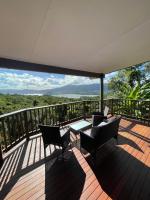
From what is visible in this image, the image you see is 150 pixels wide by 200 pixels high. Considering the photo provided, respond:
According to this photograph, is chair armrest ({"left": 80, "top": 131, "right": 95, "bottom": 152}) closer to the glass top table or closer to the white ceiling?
the glass top table

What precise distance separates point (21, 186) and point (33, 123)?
90.2 inches

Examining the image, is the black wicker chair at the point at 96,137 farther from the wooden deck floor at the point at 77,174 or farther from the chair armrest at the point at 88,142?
the wooden deck floor at the point at 77,174

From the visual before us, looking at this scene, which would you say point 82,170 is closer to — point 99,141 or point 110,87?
point 99,141

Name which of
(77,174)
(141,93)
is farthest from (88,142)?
(141,93)

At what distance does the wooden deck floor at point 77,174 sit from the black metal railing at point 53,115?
1.59 feet

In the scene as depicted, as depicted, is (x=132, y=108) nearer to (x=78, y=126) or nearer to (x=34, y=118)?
(x=78, y=126)

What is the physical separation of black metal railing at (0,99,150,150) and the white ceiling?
1.76 m

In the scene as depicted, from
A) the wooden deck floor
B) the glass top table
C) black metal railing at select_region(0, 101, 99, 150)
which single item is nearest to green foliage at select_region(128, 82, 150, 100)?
black metal railing at select_region(0, 101, 99, 150)

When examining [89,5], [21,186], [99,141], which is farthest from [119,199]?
[89,5]

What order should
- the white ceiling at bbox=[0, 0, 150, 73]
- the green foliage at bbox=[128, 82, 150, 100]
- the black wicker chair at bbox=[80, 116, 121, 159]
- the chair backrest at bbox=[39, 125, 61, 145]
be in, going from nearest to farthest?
the white ceiling at bbox=[0, 0, 150, 73], the black wicker chair at bbox=[80, 116, 121, 159], the chair backrest at bbox=[39, 125, 61, 145], the green foliage at bbox=[128, 82, 150, 100]

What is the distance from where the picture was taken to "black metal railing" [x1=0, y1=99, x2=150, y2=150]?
3.48 m

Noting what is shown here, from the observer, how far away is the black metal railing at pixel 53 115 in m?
3.48

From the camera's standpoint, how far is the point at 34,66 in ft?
11.5

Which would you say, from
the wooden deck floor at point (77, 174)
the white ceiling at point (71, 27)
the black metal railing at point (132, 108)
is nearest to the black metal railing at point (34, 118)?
the wooden deck floor at point (77, 174)
